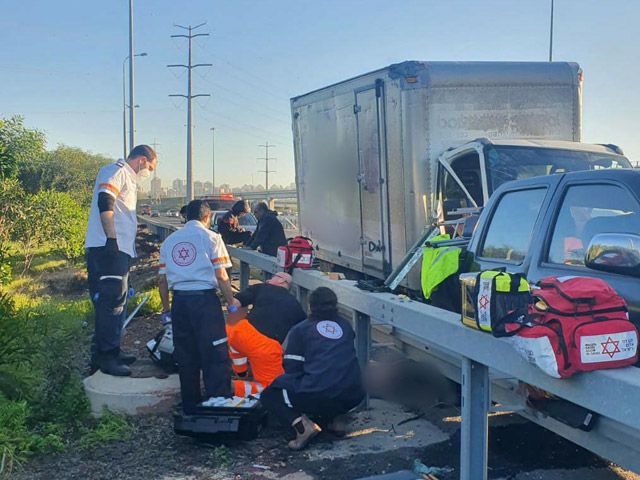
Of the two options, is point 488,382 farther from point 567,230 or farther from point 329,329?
point 329,329

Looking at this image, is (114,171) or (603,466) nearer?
(603,466)

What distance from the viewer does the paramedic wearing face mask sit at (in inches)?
234

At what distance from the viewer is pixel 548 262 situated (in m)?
3.85

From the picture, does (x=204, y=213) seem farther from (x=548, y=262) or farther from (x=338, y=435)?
(x=548, y=262)

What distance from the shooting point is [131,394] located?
5.52m

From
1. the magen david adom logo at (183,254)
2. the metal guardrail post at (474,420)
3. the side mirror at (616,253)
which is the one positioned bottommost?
the metal guardrail post at (474,420)

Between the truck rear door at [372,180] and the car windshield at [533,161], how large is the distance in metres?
1.44

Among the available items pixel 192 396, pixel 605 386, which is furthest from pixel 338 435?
pixel 605 386

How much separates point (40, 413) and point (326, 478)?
2.62 m

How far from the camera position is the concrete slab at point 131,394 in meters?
5.51

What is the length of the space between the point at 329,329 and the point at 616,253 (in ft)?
7.97

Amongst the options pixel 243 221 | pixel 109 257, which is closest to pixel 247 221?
pixel 243 221

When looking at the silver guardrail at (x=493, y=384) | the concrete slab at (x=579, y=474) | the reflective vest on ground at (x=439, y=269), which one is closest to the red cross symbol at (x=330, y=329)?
the silver guardrail at (x=493, y=384)

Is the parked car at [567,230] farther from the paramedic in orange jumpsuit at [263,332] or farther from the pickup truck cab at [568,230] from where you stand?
the paramedic in orange jumpsuit at [263,332]
